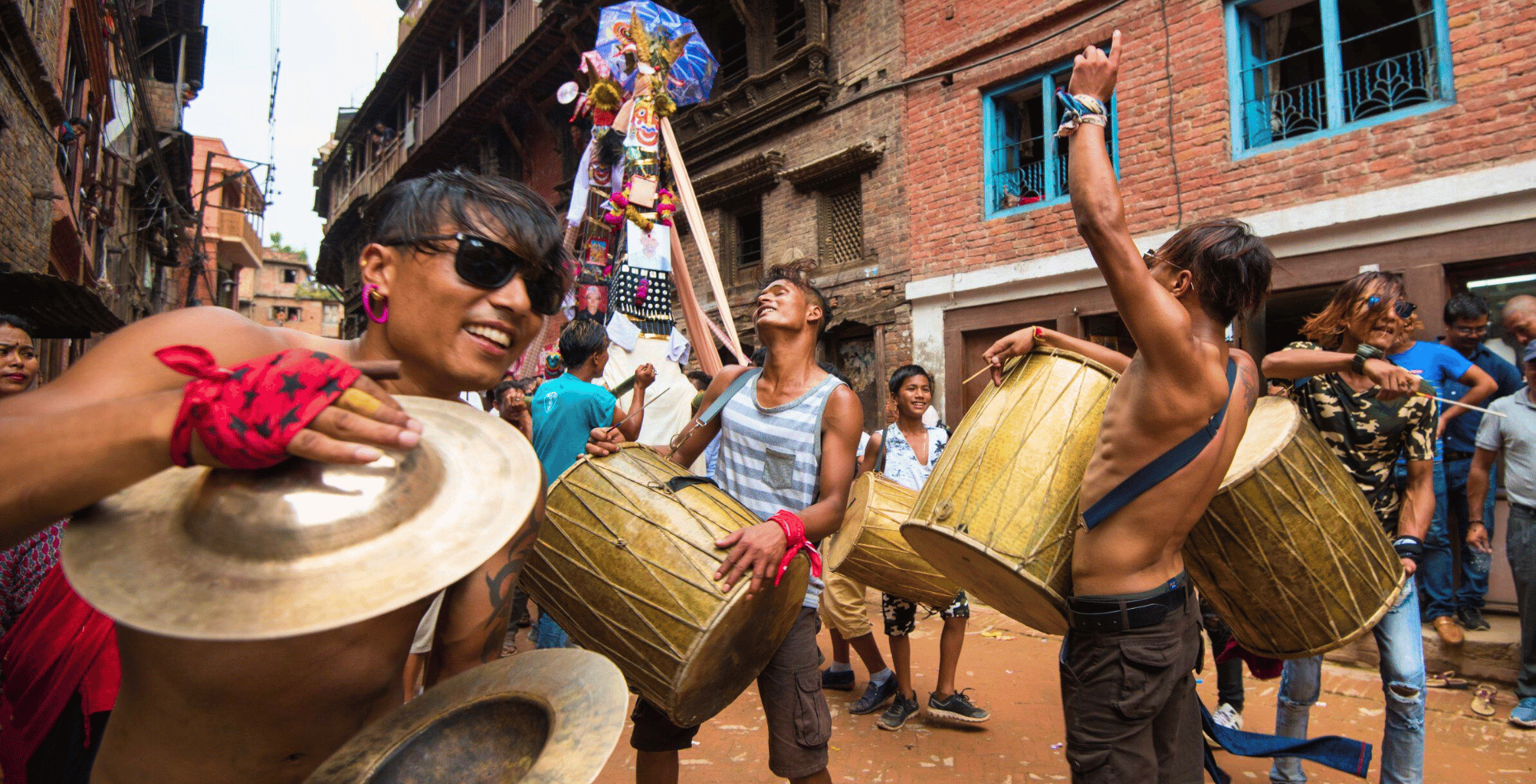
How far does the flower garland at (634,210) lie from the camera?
21.2 ft

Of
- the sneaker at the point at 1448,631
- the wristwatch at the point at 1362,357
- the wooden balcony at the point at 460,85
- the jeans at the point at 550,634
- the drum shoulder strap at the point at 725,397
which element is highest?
the wooden balcony at the point at 460,85

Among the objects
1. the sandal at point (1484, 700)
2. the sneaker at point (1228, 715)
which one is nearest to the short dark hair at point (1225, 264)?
the sneaker at point (1228, 715)

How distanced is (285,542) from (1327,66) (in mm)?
8871

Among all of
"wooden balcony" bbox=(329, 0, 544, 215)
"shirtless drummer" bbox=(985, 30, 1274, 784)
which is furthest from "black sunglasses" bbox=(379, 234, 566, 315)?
"wooden balcony" bbox=(329, 0, 544, 215)

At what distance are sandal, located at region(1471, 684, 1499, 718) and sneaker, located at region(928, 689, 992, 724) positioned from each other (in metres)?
2.77

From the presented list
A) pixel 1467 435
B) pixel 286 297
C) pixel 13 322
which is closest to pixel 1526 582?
pixel 1467 435

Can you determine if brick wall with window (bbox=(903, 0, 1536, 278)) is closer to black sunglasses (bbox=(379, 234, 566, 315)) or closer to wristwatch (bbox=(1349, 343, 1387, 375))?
wristwatch (bbox=(1349, 343, 1387, 375))

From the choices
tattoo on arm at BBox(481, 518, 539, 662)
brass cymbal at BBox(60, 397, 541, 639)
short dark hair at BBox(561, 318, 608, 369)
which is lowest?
tattoo on arm at BBox(481, 518, 539, 662)

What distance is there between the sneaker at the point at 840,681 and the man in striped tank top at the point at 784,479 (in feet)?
7.36

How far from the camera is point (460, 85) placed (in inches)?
800

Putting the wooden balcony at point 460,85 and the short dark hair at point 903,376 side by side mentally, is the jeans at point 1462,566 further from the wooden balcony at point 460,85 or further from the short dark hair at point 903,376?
the wooden balcony at point 460,85

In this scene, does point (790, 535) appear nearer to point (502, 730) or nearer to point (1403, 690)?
point (502, 730)

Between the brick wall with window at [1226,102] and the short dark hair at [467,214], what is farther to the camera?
the brick wall with window at [1226,102]

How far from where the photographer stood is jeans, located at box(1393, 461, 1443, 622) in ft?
16.1
